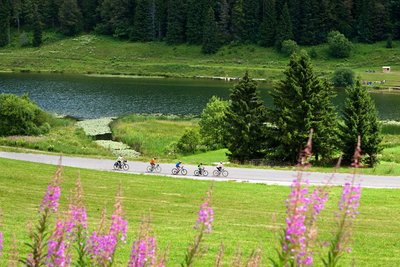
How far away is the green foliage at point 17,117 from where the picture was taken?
59750mm

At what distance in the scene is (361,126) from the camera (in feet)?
162

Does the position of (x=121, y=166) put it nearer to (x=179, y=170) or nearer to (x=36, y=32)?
(x=179, y=170)

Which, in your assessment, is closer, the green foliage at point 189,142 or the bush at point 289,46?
the green foliage at point 189,142

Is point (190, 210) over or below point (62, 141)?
over

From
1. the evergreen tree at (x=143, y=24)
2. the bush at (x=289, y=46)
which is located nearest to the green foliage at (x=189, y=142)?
the bush at (x=289, y=46)

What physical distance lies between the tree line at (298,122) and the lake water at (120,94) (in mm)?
38968

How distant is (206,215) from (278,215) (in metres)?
20.1

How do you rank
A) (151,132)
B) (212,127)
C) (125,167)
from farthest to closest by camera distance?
(151,132)
(212,127)
(125,167)

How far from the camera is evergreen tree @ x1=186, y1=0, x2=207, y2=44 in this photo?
17338cm

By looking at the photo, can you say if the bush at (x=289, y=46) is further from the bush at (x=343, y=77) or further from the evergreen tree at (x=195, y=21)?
the evergreen tree at (x=195, y=21)

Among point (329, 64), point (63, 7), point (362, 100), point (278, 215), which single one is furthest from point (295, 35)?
point (278, 215)

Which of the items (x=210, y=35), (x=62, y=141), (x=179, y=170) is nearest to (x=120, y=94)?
(x=62, y=141)

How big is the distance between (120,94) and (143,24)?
74877mm

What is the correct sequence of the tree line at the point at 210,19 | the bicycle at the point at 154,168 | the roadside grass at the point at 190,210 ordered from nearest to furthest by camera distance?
1. the roadside grass at the point at 190,210
2. the bicycle at the point at 154,168
3. the tree line at the point at 210,19
